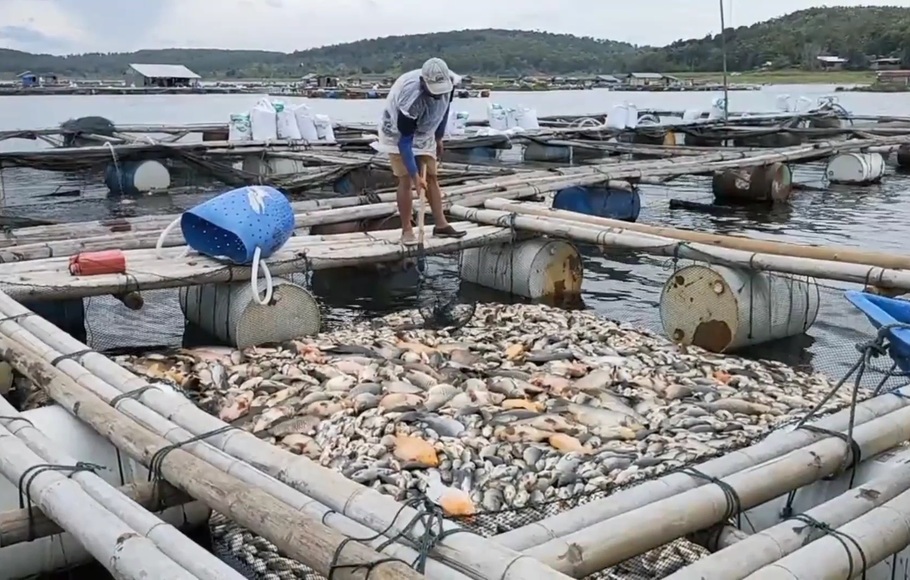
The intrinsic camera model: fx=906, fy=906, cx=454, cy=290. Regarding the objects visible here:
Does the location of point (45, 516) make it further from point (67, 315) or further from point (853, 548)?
point (67, 315)

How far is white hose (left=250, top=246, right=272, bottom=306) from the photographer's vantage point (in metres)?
8.43

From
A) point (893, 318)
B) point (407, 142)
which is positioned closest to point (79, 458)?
point (893, 318)

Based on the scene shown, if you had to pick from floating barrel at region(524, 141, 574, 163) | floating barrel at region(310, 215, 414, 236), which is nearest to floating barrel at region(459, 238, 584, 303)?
floating barrel at region(310, 215, 414, 236)

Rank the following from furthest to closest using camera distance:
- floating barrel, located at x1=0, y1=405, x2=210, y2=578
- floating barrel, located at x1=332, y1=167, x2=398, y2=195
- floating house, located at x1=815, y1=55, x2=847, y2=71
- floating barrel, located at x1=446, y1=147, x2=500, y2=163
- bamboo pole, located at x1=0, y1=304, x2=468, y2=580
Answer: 1. floating house, located at x1=815, y1=55, x2=847, y2=71
2. floating barrel, located at x1=446, y1=147, x2=500, y2=163
3. floating barrel, located at x1=332, y1=167, x2=398, y2=195
4. floating barrel, located at x1=0, y1=405, x2=210, y2=578
5. bamboo pole, located at x1=0, y1=304, x2=468, y2=580

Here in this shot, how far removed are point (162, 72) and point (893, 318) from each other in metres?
96.5

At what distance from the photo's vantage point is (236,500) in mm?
3893

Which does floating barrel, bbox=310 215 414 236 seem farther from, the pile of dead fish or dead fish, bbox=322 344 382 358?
dead fish, bbox=322 344 382 358

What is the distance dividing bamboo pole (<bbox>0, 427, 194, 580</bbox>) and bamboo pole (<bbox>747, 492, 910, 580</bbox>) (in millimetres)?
2233

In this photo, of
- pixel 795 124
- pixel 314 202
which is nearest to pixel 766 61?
pixel 795 124

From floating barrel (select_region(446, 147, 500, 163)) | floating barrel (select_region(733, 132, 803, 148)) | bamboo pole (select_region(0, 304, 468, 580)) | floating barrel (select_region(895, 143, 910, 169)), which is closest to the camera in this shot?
bamboo pole (select_region(0, 304, 468, 580))

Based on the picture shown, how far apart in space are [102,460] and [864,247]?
13.2 m

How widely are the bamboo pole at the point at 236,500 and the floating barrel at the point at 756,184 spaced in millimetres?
16575

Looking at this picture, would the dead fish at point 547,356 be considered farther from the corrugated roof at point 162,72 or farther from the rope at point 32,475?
the corrugated roof at point 162,72

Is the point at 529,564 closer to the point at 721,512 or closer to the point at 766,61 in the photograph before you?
the point at 721,512
